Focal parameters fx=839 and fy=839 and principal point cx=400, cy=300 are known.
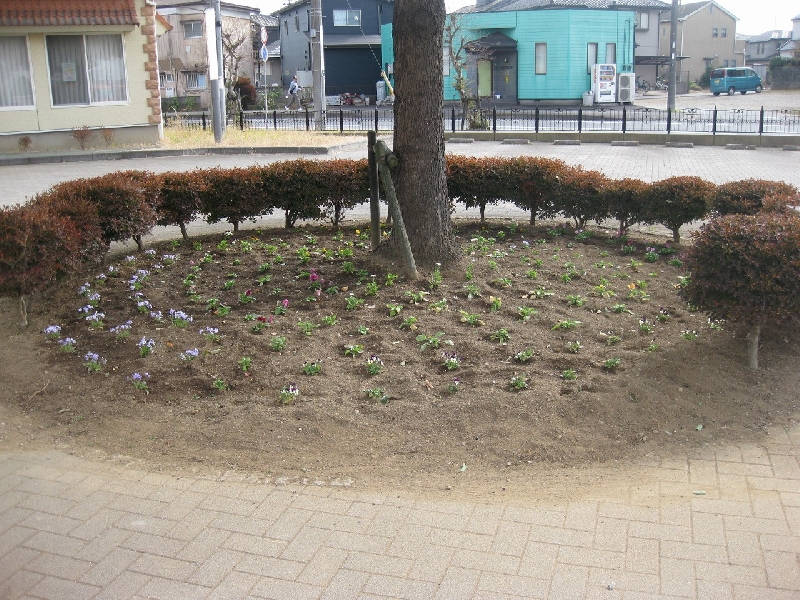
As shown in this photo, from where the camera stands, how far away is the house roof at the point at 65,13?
21.9 metres

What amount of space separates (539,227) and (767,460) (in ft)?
19.7

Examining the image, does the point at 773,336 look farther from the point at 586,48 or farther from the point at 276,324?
the point at 586,48

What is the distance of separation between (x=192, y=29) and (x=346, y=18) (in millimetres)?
10030

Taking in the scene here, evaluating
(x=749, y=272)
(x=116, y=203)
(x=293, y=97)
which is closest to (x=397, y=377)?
(x=749, y=272)

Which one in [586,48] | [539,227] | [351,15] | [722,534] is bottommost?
[722,534]

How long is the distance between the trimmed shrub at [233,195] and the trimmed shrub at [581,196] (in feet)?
11.8

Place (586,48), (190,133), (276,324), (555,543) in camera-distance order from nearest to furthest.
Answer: (555,543)
(276,324)
(190,133)
(586,48)

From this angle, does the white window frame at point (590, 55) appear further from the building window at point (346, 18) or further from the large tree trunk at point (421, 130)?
the large tree trunk at point (421, 130)

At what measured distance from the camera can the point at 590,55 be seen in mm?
45188

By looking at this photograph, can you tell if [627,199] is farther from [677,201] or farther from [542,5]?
[542,5]

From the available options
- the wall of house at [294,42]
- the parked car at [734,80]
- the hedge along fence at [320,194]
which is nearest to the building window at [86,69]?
the hedge along fence at [320,194]

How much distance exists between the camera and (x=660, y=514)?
4254mm

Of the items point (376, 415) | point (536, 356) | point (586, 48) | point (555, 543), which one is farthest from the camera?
point (586, 48)

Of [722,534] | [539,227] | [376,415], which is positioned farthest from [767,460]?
[539,227]
